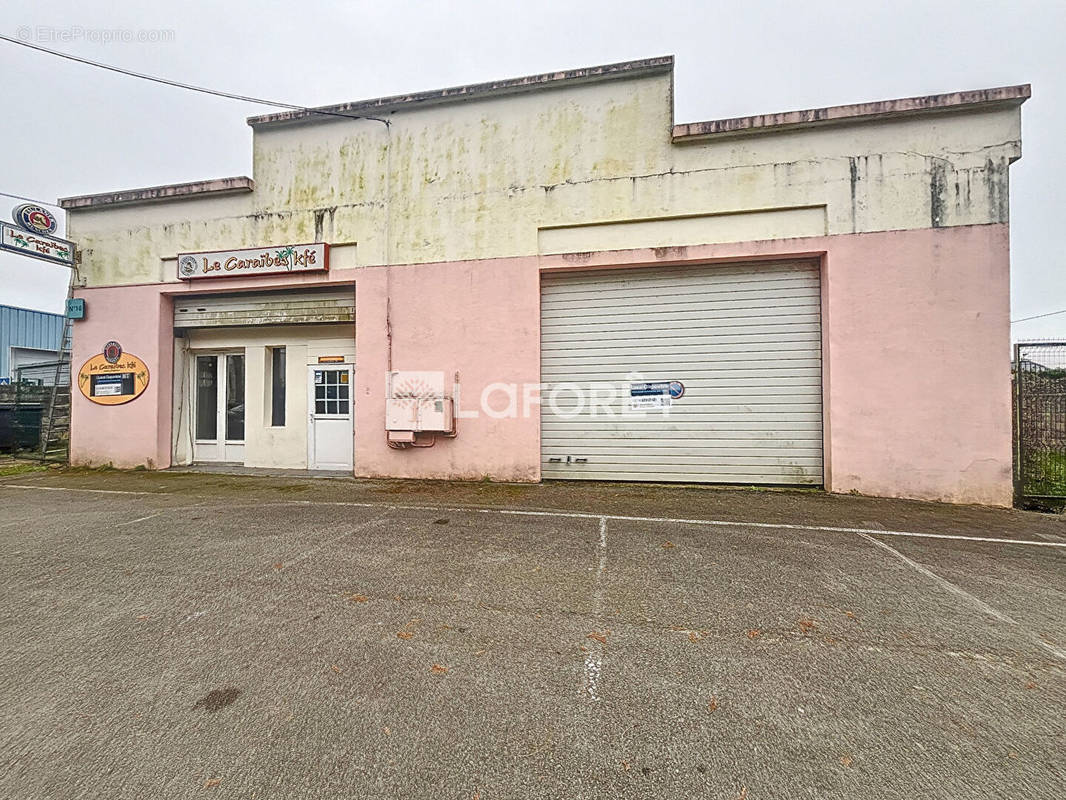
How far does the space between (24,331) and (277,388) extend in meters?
27.1

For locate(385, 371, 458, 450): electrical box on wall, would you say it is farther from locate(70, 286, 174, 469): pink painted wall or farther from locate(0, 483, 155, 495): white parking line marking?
locate(70, 286, 174, 469): pink painted wall

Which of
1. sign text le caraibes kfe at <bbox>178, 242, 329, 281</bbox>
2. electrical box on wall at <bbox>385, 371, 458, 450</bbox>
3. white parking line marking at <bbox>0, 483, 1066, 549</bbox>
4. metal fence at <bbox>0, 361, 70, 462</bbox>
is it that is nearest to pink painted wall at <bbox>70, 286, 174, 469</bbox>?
metal fence at <bbox>0, 361, 70, 462</bbox>

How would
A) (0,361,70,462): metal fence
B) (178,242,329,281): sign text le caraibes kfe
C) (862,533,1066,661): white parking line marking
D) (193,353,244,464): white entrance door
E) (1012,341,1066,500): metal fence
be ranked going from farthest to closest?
(0,361,70,462): metal fence → (193,353,244,464): white entrance door → (178,242,329,281): sign text le caraibes kfe → (1012,341,1066,500): metal fence → (862,533,1066,661): white parking line marking

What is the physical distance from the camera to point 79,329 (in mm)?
9273

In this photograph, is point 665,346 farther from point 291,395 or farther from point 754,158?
point 291,395

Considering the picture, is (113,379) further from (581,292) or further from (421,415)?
(581,292)

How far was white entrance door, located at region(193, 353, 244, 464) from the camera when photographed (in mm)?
9438

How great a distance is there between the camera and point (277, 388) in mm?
9273

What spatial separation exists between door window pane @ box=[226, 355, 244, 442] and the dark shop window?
0.77 m

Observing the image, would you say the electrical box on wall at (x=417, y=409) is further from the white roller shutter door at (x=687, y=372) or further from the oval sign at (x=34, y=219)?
the oval sign at (x=34, y=219)

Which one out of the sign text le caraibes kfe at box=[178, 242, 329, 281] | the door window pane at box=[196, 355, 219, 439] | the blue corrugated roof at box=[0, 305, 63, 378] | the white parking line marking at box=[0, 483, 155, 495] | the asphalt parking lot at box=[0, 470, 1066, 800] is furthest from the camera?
the blue corrugated roof at box=[0, 305, 63, 378]

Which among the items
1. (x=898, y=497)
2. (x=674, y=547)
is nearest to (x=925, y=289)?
(x=898, y=497)

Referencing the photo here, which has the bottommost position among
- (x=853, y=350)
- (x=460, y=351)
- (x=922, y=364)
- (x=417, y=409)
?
(x=417, y=409)

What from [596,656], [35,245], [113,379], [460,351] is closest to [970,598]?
[596,656]
